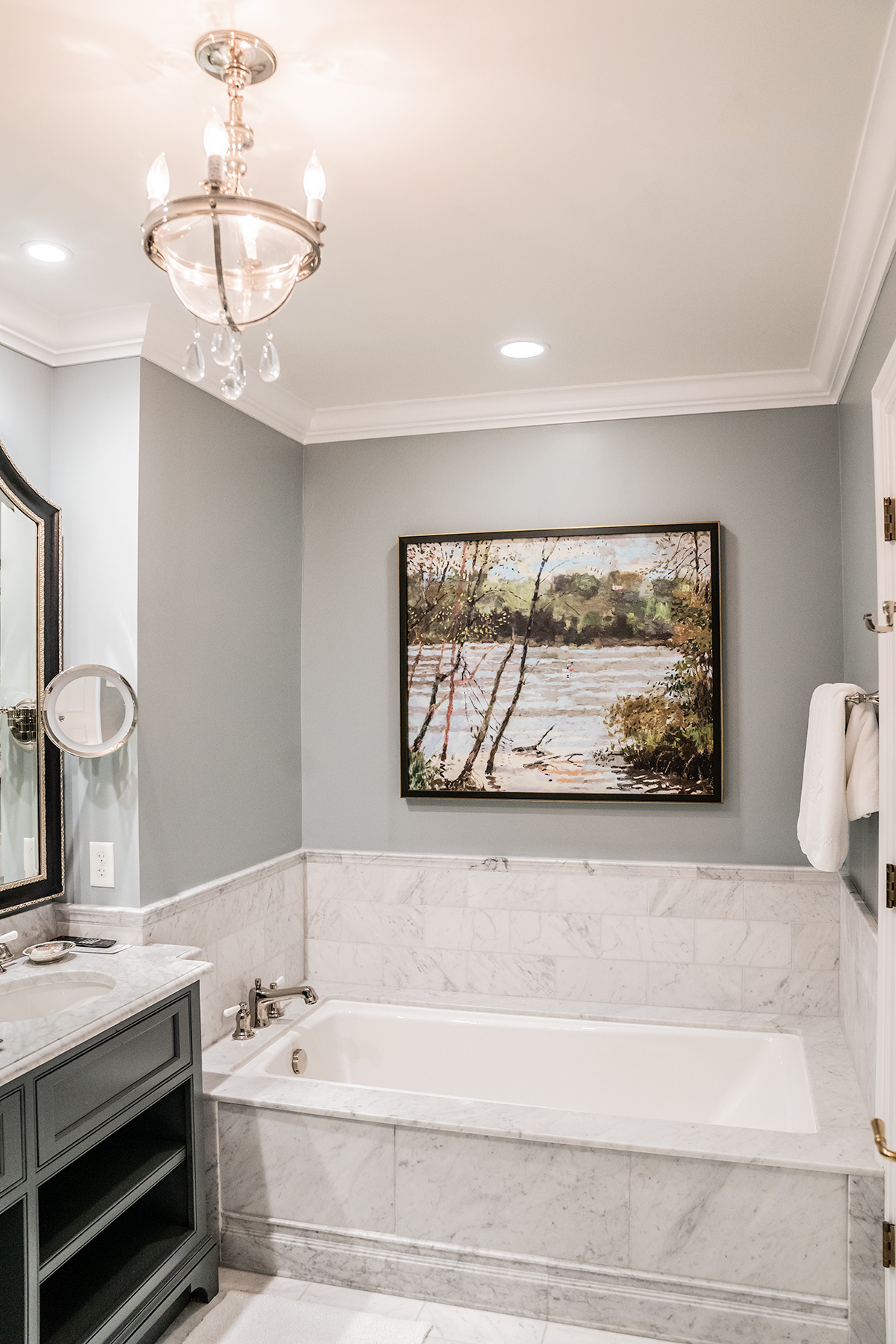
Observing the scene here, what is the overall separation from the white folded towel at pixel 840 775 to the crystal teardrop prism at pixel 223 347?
179 centimetres

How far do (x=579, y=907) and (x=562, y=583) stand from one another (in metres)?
1.18

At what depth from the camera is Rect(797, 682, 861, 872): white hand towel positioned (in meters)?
2.47

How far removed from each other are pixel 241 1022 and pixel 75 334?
2.16 m

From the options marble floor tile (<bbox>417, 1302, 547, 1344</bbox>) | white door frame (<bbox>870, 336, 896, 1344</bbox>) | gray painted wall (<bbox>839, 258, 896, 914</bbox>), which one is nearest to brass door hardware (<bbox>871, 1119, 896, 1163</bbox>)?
white door frame (<bbox>870, 336, 896, 1344</bbox>)

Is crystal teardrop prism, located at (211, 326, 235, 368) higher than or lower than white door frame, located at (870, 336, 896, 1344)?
higher

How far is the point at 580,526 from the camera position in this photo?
3469 millimetres

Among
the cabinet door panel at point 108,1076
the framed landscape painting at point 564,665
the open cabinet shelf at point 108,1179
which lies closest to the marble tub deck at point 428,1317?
the open cabinet shelf at point 108,1179

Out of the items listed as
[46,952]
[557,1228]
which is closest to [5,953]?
[46,952]

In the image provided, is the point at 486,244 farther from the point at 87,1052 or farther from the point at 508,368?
the point at 87,1052

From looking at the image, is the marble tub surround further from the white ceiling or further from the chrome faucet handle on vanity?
the white ceiling

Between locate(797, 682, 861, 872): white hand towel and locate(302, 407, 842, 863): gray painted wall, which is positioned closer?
locate(797, 682, 861, 872): white hand towel

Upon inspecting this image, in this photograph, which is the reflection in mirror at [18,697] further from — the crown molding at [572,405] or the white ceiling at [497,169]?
the crown molding at [572,405]

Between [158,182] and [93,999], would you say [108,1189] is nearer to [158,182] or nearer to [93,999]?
[93,999]

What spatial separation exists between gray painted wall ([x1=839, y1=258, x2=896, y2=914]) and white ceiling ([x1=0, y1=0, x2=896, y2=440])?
128mm
